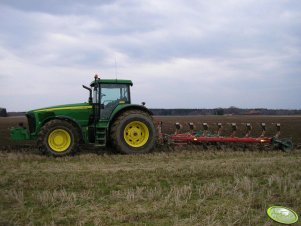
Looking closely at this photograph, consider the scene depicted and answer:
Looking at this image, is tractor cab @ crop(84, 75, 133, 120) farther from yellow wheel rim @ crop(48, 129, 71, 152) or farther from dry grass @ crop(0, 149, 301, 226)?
dry grass @ crop(0, 149, 301, 226)

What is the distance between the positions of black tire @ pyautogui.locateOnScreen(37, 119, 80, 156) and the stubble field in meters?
0.51

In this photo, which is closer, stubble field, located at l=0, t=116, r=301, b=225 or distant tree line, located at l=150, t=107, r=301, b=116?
stubble field, located at l=0, t=116, r=301, b=225

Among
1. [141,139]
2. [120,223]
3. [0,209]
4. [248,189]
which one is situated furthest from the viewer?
[141,139]

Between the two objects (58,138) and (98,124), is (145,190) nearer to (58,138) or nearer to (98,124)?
A: (58,138)

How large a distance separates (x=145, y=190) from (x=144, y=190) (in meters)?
0.02

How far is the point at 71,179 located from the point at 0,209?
2088 millimetres

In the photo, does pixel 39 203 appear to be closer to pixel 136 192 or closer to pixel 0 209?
pixel 0 209

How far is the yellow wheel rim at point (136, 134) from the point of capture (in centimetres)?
1196

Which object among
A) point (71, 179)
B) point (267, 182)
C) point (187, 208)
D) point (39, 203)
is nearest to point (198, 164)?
point (267, 182)

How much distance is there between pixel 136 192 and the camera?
6531mm

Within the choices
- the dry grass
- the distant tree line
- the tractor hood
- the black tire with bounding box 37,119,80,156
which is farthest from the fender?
the distant tree line

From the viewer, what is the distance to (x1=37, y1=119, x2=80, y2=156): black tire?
36.8 feet

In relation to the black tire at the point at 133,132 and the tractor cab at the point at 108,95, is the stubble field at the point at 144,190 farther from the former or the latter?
the tractor cab at the point at 108,95

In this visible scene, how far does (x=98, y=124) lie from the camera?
1200 centimetres
